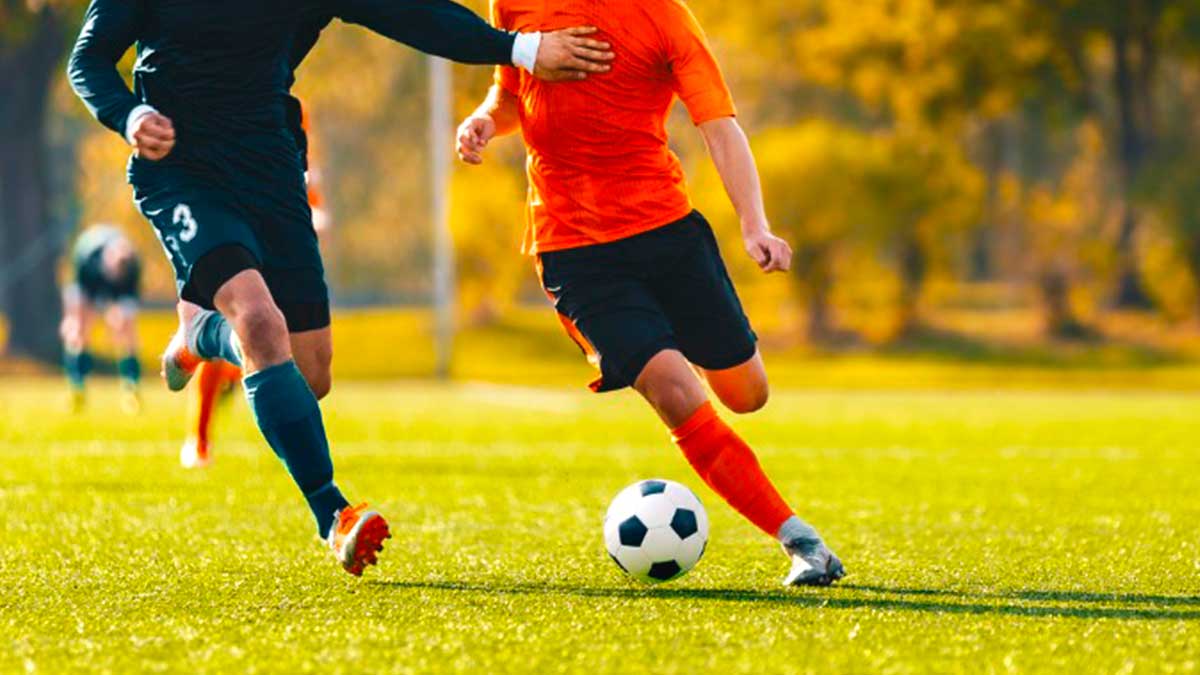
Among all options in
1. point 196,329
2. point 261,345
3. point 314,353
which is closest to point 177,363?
point 196,329

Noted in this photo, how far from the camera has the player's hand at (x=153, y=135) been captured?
18.7 ft

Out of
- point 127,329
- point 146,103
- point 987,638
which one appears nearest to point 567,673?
point 987,638

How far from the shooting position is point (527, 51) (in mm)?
5965

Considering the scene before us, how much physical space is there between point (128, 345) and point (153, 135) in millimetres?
12240

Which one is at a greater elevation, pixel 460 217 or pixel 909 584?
pixel 909 584

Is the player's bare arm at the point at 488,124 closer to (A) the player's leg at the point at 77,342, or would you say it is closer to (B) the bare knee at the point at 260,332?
(B) the bare knee at the point at 260,332

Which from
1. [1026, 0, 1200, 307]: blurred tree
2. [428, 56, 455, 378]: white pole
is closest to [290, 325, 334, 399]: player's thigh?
[428, 56, 455, 378]: white pole

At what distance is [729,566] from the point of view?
6.26 metres

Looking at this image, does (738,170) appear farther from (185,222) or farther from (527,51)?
(185,222)

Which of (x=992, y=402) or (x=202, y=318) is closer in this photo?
(x=202, y=318)

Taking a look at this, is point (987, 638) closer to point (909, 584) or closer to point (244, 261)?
point (909, 584)

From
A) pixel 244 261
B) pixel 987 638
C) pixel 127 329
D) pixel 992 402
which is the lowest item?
pixel 992 402

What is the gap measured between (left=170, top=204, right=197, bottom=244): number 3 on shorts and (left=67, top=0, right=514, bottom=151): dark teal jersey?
23 cm

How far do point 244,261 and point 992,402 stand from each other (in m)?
15.4
